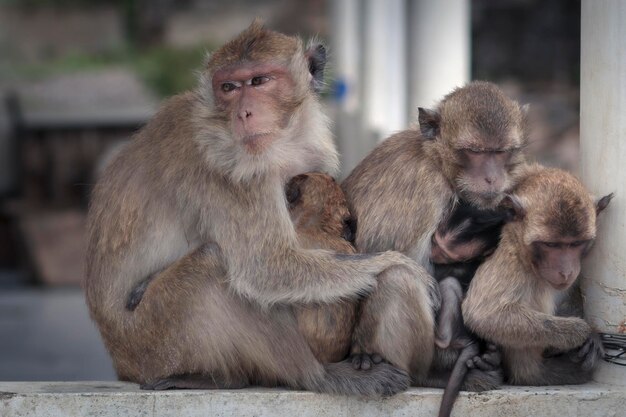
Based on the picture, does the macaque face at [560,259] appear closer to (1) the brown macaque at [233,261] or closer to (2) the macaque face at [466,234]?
(2) the macaque face at [466,234]

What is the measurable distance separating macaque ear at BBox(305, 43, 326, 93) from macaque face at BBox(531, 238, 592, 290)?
1197 mm

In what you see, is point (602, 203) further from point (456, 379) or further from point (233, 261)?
point (233, 261)

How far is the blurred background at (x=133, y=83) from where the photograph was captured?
9.64 metres

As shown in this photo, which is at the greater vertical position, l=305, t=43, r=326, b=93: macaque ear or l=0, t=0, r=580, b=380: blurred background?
l=305, t=43, r=326, b=93: macaque ear

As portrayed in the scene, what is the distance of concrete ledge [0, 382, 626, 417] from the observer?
4.61m

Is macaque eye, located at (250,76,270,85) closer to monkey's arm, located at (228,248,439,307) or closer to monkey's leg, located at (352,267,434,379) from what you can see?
monkey's arm, located at (228,248,439,307)

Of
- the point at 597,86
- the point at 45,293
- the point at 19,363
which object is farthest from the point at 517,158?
the point at 45,293

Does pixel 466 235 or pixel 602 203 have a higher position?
pixel 602 203

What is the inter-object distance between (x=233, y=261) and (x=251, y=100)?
0.63 meters

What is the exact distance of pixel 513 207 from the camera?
461 cm

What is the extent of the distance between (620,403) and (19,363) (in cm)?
632

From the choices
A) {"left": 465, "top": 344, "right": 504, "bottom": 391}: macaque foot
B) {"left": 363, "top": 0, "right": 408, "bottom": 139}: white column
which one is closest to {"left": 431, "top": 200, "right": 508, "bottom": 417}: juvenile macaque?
{"left": 465, "top": 344, "right": 504, "bottom": 391}: macaque foot

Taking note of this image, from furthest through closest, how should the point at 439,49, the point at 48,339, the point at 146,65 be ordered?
1. the point at 146,65
2. the point at 48,339
3. the point at 439,49

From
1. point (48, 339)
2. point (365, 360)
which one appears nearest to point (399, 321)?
point (365, 360)
